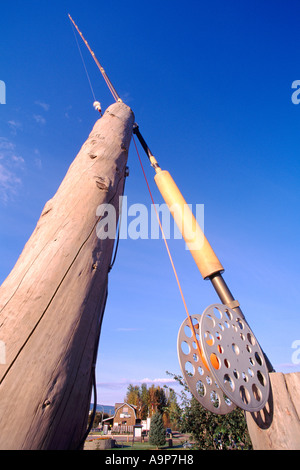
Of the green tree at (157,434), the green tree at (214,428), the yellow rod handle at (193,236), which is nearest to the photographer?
the yellow rod handle at (193,236)

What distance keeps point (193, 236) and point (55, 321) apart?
2.21 meters

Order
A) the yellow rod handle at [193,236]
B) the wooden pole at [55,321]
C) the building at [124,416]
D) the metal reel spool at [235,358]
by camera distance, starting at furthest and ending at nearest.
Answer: the building at [124,416], the yellow rod handle at [193,236], the metal reel spool at [235,358], the wooden pole at [55,321]

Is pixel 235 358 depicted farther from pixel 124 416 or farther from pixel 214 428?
pixel 124 416

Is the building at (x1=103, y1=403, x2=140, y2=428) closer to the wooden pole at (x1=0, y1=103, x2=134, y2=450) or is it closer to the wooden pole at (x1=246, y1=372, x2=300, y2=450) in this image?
the wooden pole at (x1=246, y1=372, x2=300, y2=450)

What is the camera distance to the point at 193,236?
291 cm

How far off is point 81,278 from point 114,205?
685 millimetres

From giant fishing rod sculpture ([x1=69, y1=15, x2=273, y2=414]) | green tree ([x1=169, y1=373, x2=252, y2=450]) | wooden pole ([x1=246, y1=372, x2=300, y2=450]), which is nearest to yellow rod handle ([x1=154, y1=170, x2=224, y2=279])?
giant fishing rod sculpture ([x1=69, y1=15, x2=273, y2=414])

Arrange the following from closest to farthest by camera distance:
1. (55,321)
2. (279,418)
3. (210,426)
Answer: (55,321), (279,418), (210,426)

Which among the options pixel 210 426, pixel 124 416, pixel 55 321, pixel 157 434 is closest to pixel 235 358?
pixel 55 321

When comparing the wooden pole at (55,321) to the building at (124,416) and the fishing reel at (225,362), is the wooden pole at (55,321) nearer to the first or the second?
the fishing reel at (225,362)

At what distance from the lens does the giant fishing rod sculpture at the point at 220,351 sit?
1917 millimetres

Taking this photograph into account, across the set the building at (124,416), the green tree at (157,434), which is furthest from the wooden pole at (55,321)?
the building at (124,416)

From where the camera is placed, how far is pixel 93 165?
5.39 feet
